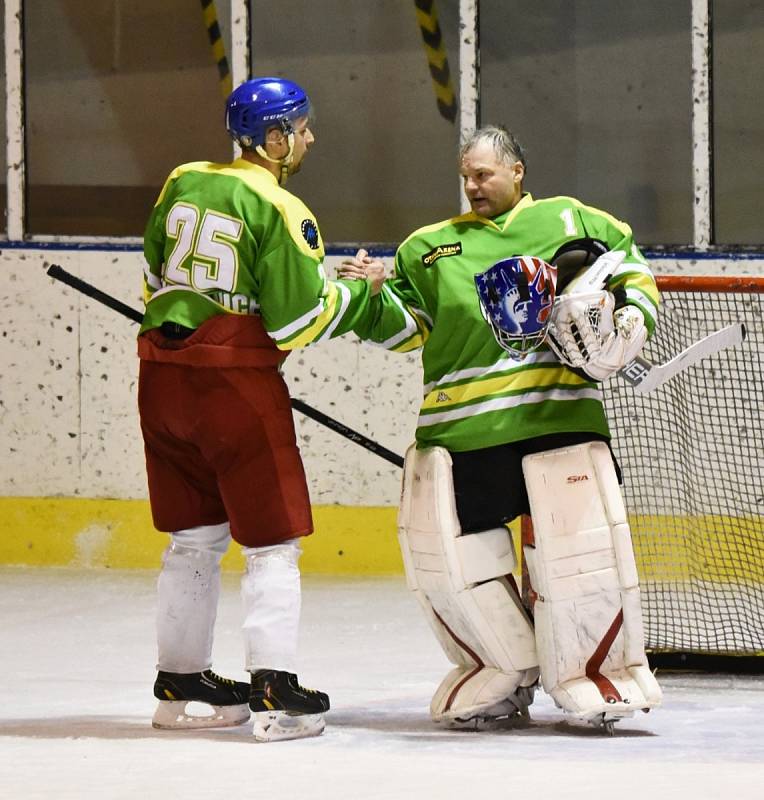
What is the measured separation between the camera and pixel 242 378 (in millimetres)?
3621

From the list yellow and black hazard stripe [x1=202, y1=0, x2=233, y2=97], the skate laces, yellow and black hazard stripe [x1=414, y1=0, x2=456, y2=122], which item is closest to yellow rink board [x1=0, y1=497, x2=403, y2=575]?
yellow and black hazard stripe [x1=414, y1=0, x2=456, y2=122]

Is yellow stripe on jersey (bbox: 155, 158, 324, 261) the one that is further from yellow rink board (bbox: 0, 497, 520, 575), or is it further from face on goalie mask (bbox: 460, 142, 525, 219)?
yellow rink board (bbox: 0, 497, 520, 575)

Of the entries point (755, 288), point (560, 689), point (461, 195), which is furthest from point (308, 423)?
point (560, 689)

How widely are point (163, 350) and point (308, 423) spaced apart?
2.42 m

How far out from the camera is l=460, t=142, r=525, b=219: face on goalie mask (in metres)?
3.73

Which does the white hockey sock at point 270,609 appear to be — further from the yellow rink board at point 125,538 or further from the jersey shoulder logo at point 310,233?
the yellow rink board at point 125,538

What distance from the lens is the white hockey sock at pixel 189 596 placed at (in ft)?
12.2

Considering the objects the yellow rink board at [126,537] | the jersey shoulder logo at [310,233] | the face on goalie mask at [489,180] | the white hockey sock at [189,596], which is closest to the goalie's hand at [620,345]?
the face on goalie mask at [489,180]

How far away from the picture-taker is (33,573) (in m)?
6.04

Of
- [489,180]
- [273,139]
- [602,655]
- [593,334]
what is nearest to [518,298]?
[593,334]

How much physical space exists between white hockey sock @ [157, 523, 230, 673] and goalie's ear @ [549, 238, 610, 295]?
0.86 meters

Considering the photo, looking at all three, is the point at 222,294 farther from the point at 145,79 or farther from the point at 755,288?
the point at 145,79

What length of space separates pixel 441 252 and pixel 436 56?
2.79m

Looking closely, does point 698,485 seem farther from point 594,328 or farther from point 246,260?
point 246,260
